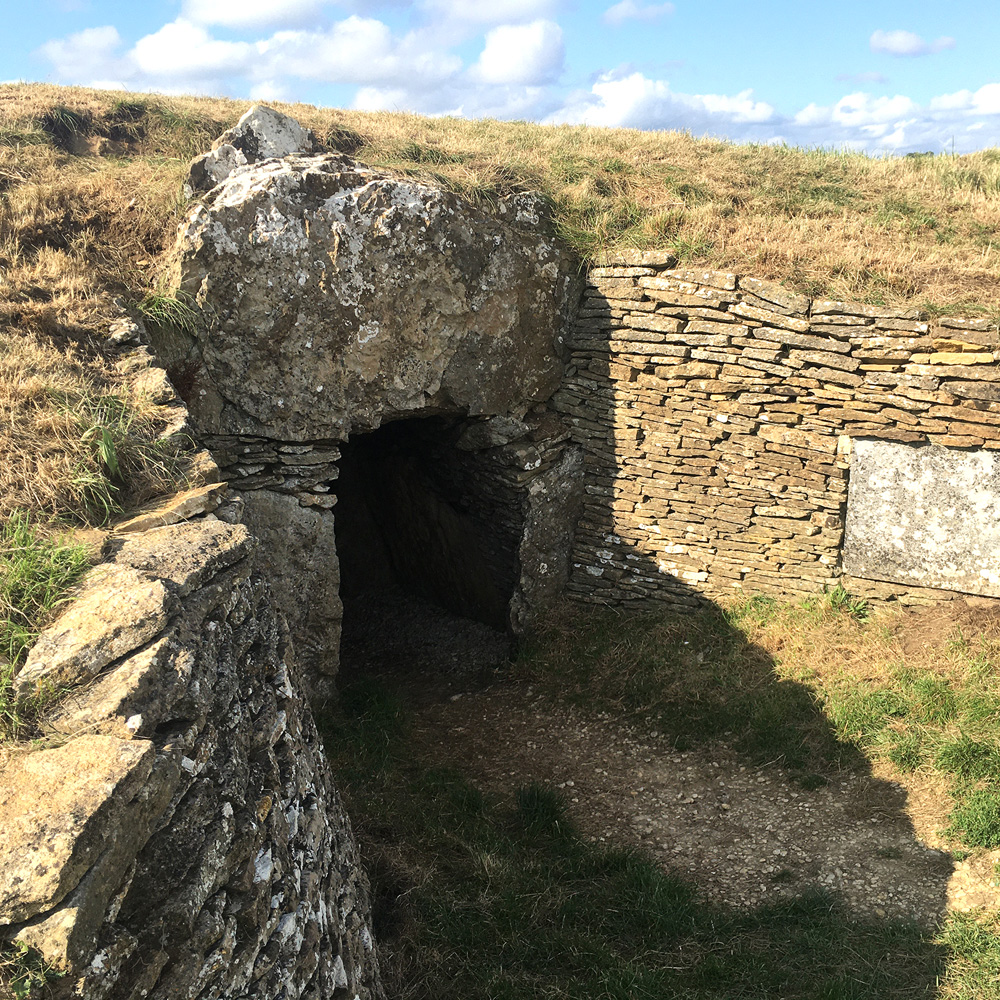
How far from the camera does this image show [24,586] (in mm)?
3273

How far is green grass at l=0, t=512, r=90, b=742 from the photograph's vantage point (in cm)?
283

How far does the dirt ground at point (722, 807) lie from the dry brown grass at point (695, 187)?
3.78 metres

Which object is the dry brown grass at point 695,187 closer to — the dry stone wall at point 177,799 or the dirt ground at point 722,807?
the dirt ground at point 722,807

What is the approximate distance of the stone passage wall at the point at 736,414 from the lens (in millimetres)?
6207

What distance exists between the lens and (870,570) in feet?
21.8

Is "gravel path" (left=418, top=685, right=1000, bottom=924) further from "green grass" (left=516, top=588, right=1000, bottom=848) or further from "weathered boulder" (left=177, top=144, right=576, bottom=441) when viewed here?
"weathered boulder" (left=177, top=144, right=576, bottom=441)

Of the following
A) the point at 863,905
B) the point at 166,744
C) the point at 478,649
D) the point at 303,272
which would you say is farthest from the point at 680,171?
the point at 166,744

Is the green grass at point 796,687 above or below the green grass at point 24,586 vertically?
below

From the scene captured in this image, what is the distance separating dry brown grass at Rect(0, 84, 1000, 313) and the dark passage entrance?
2451 millimetres

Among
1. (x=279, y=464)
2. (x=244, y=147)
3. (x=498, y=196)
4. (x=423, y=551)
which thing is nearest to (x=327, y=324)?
(x=279, y=464)

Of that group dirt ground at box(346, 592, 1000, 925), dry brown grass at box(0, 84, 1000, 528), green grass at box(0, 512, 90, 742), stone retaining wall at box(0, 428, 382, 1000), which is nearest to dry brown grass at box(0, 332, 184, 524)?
dry brown grass at box(0, 84, 1000, 528)

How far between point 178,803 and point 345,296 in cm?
437

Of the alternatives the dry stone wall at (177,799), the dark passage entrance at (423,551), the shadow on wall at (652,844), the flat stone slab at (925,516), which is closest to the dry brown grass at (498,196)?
the flat stone slab at (925,516)

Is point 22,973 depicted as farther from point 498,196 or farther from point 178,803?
point 498,196
